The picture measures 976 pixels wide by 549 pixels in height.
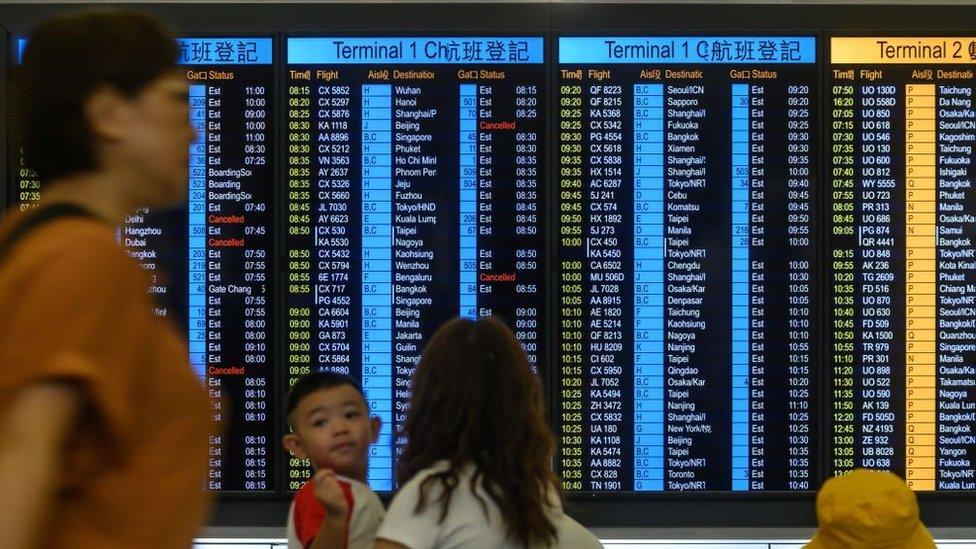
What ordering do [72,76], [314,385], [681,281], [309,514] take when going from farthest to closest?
[681,281] → [314,385] → [309,514] → [72,76]

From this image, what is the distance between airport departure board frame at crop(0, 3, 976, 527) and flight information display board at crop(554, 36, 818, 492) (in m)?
0.04

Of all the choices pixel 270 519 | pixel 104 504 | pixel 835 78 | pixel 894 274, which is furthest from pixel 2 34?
pixel 104 504

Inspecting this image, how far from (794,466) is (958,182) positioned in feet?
3.31

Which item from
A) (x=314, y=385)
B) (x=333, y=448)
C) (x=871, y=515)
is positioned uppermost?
(x=314, y=385)

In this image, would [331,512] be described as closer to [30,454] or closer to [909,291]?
[30,454]

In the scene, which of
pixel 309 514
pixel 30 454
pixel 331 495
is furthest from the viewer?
pixel 309 514

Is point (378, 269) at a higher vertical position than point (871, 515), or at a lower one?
higher

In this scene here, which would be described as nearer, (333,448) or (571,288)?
(333,448)

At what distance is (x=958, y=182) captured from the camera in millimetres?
3535

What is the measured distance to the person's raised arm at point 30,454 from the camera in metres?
0.84

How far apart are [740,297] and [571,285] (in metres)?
0.52

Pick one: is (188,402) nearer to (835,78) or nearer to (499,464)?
(499,464)

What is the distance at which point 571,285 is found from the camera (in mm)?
3543

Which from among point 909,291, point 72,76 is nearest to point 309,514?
point 72,76
